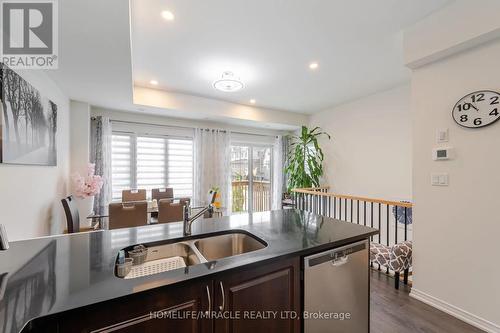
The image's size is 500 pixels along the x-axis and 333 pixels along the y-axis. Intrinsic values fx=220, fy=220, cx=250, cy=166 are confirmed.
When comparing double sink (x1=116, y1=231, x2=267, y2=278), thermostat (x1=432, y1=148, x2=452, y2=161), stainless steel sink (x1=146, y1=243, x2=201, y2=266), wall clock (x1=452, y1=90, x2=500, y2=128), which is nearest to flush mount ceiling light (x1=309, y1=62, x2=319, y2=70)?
wall clock (x1=452, y1=90, x2=500, y2=128)

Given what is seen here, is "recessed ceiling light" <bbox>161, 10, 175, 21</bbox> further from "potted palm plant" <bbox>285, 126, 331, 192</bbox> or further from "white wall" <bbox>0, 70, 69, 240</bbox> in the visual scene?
"potted palm plant" <bbox>285, 126, 331, 192</bbox>

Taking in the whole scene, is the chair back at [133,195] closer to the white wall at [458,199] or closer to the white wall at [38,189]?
the white wall at [38,189]

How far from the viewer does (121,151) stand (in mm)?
4230

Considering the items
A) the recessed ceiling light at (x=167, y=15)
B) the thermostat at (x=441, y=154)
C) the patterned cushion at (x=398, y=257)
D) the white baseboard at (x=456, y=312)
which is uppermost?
the recessed ceiling light at (x=167, y=15)

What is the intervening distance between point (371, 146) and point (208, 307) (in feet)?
13.9

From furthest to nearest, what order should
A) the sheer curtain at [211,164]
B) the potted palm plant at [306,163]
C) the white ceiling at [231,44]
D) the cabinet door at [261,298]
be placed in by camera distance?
1. the potted palm plant at [306,163]
2. the sheer curtain at [211,164]
3. the white ceiling at [231,44]
4. the cabinet door at [261,298]

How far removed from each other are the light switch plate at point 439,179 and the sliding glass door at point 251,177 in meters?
4.11

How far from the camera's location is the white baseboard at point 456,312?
176cm

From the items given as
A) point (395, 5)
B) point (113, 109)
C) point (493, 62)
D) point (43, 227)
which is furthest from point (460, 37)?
point (113, 109)

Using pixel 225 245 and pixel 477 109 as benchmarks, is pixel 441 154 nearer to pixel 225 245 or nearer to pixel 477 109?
pixel 477 109

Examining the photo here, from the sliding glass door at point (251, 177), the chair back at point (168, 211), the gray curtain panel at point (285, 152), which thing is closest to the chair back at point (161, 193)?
the chair back at point (168, 211)

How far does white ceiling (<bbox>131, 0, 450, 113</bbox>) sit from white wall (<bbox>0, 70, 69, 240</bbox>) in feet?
3.43

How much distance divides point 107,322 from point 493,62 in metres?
3.00

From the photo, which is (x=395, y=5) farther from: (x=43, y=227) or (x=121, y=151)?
(x=121, y=151)
